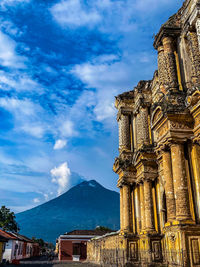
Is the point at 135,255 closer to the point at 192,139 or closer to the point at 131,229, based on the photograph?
the point at 131,229

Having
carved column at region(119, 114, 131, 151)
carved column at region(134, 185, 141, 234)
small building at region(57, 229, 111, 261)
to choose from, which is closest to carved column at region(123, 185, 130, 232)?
carved column at region(134, 185, 141, 234)

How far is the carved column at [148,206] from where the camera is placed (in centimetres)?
1723

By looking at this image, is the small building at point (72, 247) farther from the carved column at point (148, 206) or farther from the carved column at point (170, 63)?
the carved column at point (170, 63)

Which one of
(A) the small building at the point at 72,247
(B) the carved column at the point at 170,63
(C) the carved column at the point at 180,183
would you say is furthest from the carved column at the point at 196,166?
(A) the small building at the point at 72,247

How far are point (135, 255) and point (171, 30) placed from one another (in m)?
13.1

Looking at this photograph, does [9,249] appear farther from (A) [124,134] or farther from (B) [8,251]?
(A) [124,134]


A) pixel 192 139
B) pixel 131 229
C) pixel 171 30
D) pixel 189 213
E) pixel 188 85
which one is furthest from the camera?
pixel 131 229

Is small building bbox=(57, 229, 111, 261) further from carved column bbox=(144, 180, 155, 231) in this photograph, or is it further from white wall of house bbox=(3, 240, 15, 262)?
carved column bbox=(144, 180, 155, 231)

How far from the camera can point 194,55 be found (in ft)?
41.2

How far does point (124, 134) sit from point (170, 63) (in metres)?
9.19

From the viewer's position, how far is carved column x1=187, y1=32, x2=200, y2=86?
39.9 feet

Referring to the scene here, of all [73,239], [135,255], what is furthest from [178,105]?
[73,239]

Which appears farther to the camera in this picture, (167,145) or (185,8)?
(185,8)

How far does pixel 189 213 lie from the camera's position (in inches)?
435
